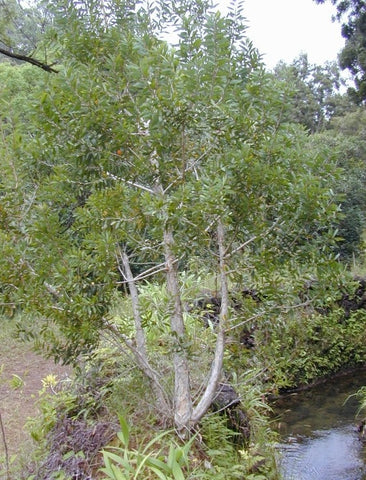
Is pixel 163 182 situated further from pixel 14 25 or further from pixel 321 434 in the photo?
pixel 321 434

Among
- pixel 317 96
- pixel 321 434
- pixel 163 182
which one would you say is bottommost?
pixel 321 434

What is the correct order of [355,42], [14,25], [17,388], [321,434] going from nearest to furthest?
[14,25], [17,388], [321,434], [355,42]

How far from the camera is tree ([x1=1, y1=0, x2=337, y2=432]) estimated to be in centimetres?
286

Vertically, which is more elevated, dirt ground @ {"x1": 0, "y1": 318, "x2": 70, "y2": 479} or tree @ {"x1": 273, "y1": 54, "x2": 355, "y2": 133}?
tree @ {"x1": 273, "y1": 54, "x2": 355, "y2": 133}

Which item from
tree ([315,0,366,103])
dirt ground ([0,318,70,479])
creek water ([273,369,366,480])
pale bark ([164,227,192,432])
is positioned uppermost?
tree ([315,0,366,103])

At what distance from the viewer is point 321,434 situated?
20.5 feet

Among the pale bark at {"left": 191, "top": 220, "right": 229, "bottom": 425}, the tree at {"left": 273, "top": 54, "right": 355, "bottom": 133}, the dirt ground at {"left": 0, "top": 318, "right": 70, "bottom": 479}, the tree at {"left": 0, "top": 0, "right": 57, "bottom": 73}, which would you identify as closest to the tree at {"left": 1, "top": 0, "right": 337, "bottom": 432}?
the pale bark at {"left": 191, "top": 220, "right": 229, "bottom": 425}

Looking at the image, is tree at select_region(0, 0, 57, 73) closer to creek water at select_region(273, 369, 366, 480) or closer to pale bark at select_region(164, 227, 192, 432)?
pale bark at select_region(164, 227, 192, 432)

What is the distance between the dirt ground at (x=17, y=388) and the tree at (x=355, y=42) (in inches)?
402

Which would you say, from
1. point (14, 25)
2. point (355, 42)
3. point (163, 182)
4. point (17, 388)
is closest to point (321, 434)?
point (17, 388)

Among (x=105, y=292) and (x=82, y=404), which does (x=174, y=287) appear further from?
(x=82, y=404)

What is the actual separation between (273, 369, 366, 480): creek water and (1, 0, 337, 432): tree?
87.9 inches

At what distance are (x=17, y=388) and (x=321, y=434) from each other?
3.75 m

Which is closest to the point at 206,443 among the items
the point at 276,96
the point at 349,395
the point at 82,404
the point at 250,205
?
the point at 82,404
